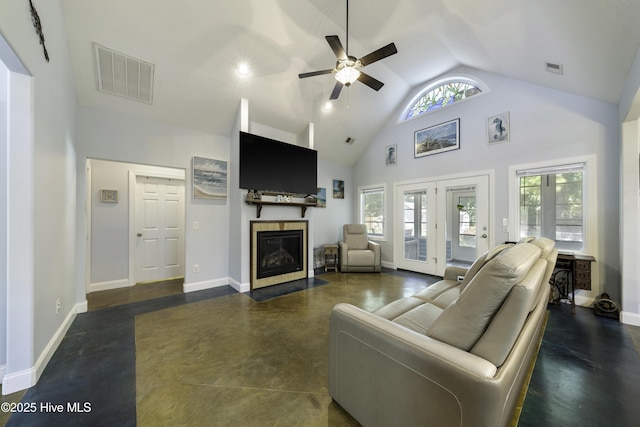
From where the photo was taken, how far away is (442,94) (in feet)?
15.0

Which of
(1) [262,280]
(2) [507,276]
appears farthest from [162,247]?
(2) [507,276]

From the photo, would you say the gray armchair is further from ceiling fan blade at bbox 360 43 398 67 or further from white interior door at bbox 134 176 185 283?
ceiling fan blade at bbox 360 43 398 67

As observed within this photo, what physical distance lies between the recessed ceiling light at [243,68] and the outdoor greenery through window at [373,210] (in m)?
3.74

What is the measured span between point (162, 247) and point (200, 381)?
3.46m

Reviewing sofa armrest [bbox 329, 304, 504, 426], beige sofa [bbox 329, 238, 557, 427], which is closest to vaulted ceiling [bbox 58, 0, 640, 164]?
beige sofa [bbox 329, 238, 557, 427]

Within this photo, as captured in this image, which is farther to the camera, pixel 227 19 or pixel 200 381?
pixel 227 19

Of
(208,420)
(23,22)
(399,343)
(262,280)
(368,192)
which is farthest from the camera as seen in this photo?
(368,192)

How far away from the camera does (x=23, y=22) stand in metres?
1.50

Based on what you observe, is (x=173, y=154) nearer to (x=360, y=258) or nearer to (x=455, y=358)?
(x=360, y=258)

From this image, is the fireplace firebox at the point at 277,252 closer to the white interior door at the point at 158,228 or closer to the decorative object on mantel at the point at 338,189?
the decorative object on mantel at the point at 338,189

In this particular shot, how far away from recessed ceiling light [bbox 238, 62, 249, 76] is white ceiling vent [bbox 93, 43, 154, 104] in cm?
107

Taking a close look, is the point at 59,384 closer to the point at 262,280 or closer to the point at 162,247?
the point at 262,280

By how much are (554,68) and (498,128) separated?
1063mm

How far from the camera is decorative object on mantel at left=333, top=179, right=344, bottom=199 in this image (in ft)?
19.4
